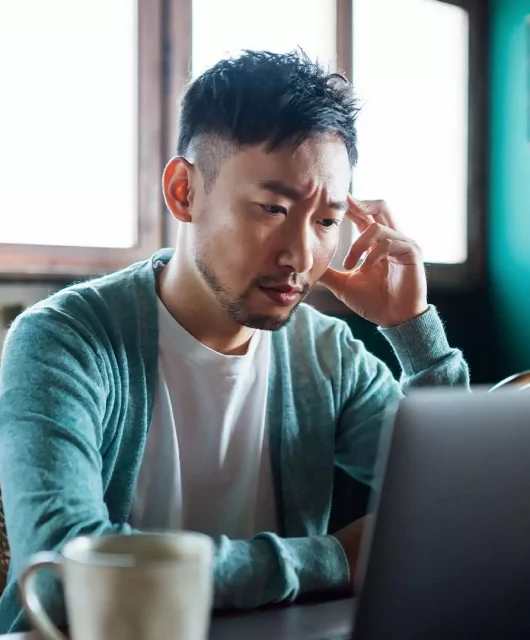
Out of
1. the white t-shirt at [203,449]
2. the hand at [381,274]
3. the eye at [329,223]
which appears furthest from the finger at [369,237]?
the white t-shirt at [203,449]

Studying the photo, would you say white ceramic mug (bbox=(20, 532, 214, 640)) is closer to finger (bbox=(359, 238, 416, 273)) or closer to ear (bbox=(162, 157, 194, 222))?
ear (bbox=(162, 157, 194, 222))

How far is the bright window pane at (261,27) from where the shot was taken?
2402mm

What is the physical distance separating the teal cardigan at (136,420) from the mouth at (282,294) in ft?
0.49

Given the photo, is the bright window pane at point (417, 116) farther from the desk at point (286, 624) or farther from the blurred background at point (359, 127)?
the desk at point (286, 624)

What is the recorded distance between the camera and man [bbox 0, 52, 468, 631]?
1.17 m

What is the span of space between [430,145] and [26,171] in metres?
1.63

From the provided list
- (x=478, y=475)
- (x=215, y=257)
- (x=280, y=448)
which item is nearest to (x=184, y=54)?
(x=215, y=257)

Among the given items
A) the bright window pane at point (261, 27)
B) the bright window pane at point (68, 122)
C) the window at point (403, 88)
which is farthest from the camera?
the window at point (403, 88)

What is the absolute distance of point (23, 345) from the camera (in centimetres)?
111

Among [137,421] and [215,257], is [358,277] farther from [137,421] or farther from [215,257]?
[137,421]

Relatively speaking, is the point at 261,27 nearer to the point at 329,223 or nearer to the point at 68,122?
the point at 68,122

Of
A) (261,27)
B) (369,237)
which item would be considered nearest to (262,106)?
(369,237)

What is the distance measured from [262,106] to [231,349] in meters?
0.40

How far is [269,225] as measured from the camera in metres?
1.22
